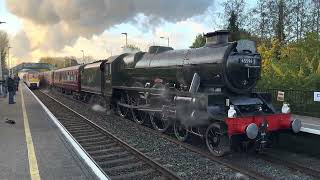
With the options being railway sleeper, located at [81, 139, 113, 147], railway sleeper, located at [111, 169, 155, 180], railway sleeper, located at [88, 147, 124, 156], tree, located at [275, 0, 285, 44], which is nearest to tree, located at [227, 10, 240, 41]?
tree, located at [275, 0, 285, 44]

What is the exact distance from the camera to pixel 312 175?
27.3 feet

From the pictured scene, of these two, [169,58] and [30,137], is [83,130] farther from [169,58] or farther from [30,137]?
[169,58]

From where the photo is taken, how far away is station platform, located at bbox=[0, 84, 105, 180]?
7814mm

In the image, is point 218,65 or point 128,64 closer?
point 218,65

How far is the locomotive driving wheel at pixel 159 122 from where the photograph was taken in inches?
513

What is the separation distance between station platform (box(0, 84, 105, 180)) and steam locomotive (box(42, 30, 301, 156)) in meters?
3.11

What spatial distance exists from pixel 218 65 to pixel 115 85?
25.2 ft

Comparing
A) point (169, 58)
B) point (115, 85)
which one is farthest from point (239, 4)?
point (169, 58)

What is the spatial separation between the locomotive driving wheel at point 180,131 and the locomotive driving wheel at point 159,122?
1.48 feet

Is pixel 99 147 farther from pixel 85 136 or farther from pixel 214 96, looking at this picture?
pixel 214 96

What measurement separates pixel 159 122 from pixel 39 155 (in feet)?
17.8

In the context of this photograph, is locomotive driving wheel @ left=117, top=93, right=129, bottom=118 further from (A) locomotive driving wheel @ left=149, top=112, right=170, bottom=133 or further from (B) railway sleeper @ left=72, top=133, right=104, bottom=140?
(B) railway sleeper @ left=72, top=133, right=104, bottom=140

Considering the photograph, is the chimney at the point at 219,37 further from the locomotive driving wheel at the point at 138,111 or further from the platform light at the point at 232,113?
the locomotive driving wheel at the point at 138,111

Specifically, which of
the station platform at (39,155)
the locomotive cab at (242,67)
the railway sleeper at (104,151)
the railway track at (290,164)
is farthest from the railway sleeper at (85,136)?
the railway track at (290,164)
